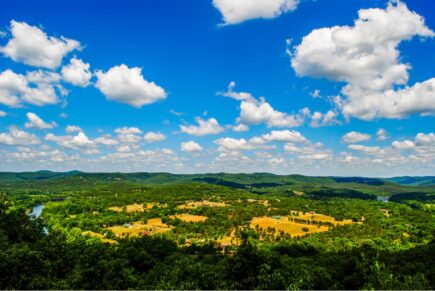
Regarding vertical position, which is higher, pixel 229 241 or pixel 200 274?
pixel 200 274

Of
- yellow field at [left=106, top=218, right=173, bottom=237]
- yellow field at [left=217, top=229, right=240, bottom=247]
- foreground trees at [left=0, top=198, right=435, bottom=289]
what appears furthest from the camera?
yellow field at [left=106, top=218, right=173, bottom=237]

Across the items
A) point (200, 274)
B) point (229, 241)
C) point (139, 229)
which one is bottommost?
point (139, 229)

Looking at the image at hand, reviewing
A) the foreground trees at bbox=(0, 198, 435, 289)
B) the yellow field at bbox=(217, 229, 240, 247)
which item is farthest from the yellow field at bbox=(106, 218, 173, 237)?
A: the foreground trees at bbox=(0, 198, 435, 289)

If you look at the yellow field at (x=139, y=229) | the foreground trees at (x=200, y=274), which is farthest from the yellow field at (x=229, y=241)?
the foreground trees at (x=200, y=274)

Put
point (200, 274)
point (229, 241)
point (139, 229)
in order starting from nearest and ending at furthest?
point (200, 274) < point (229, 241) < point (139, 229)

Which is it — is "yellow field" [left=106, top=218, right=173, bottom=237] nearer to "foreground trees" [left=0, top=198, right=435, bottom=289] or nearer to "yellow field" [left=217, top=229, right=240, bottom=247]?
"yellow field" [left=217, top=229, right=240, bottom=247]

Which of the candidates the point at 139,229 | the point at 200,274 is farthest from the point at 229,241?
the point at 200,274

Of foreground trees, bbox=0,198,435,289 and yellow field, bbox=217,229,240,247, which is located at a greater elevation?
foreground trees, bbox=0,198,435,289

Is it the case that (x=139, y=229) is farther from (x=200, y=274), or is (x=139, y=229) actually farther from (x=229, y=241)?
(x=200, y=274)

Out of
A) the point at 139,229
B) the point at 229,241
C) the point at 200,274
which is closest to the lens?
the point at 200,274

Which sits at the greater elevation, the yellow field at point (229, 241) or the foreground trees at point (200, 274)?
the foreground trees at point (200, 274)

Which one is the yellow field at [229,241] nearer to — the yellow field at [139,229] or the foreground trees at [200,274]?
the yellow field at [139,229]

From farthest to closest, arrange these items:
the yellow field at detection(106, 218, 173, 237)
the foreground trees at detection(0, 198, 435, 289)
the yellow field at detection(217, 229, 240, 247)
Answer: the yellow field at detection(106, 218, 173, 237)
the yellow field at detection(217, 229, 240, 247)
the foreground trees at detection(0, 198, 435, 289)
